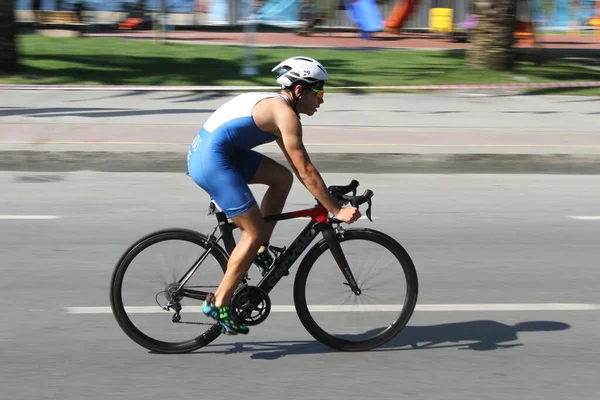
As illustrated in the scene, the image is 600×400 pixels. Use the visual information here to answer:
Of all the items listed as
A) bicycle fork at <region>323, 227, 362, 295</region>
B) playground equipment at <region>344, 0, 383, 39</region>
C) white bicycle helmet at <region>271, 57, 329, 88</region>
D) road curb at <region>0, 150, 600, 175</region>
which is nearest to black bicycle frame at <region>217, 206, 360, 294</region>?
bicycle fork at <region>323, 227, 362, 295</region>

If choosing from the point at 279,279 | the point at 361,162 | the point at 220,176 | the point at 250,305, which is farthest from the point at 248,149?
the point at 361,162

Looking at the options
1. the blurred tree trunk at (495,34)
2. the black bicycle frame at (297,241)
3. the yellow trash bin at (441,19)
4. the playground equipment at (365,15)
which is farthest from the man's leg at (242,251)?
the yellow trash bin at (441,19)

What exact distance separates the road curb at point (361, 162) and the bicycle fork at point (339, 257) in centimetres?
535

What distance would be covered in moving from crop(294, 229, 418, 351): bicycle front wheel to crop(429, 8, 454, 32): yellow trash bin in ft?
87.9

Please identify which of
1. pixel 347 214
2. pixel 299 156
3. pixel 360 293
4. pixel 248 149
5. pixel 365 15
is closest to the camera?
pixel 299 156

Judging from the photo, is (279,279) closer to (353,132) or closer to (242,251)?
(242,251)

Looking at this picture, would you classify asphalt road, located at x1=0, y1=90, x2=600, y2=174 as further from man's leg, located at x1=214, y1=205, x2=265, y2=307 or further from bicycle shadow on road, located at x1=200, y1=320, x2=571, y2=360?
man's leg, located at x1=214, y1=205, x2=265, y2=307

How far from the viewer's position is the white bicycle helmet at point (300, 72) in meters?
4.84

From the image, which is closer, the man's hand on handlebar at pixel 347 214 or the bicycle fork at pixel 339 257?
the man's hand on handlebar at pixel 347 214

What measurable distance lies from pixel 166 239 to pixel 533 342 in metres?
2.24

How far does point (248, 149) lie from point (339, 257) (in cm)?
79

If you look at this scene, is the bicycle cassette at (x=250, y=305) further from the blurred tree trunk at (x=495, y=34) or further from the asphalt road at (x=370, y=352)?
the blurred tree trunk at (x=495, y=34)

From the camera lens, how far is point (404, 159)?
10773 mm

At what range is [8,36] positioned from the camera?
16.9m
